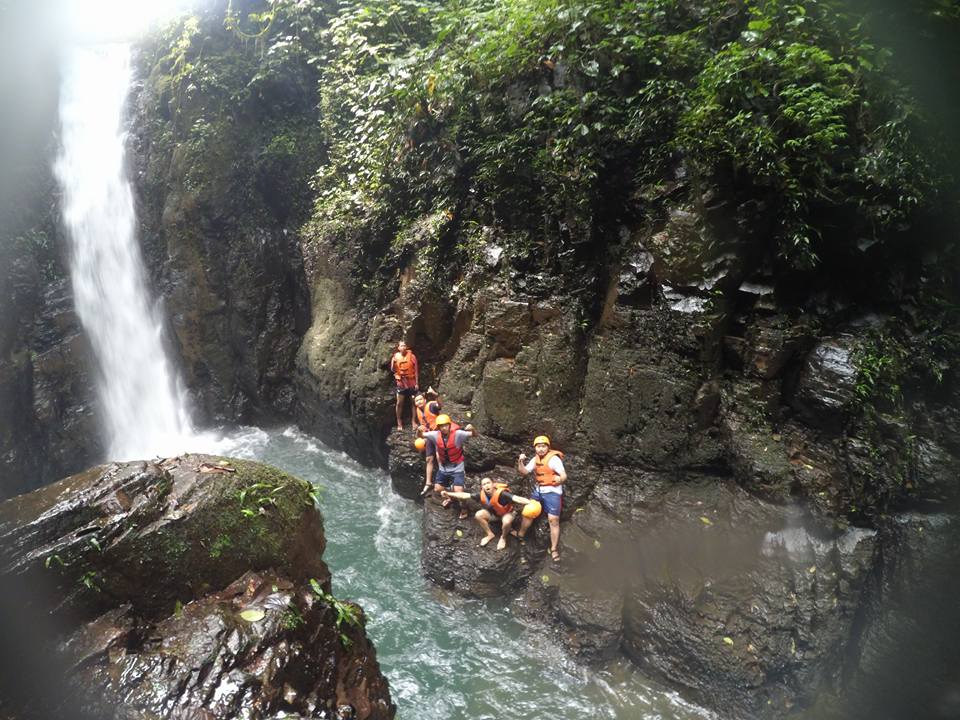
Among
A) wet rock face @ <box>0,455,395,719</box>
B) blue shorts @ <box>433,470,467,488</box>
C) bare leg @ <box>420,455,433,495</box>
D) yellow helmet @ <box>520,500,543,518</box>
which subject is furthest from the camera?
bare leg @ <box>420,455,433,495</box>

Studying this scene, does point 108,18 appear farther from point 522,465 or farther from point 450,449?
point 522,465

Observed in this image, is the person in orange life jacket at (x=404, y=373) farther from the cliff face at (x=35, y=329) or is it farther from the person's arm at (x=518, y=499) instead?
the cliff face at (x=35, y=329)

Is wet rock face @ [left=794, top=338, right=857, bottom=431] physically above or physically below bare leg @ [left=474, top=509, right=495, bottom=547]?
above

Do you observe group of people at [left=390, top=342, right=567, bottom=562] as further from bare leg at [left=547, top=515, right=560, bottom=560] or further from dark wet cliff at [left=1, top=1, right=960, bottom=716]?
dark wet cliff at [left=1, top=1, right=960, bottom=716]

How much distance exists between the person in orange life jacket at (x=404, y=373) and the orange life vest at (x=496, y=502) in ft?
6.98

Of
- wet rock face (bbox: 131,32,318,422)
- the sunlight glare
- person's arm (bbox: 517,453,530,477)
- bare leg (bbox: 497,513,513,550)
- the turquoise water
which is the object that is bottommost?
the turquoise water

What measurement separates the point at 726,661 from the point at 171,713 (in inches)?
213

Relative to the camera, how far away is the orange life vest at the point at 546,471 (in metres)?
6.94

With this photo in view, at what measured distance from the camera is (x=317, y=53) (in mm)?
12156

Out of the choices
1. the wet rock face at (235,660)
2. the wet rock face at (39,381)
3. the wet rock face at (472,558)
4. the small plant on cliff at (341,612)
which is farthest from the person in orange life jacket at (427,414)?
the wet rock face at (39,381)

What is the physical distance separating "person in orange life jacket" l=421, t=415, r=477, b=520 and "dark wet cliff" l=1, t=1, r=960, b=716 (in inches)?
14.1

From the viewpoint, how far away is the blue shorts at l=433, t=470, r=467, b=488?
7867mm

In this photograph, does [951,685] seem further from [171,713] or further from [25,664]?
[25,664]

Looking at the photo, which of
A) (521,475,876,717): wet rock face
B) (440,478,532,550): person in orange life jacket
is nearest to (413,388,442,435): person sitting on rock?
(440,478,532,550): person in orange life jacket
